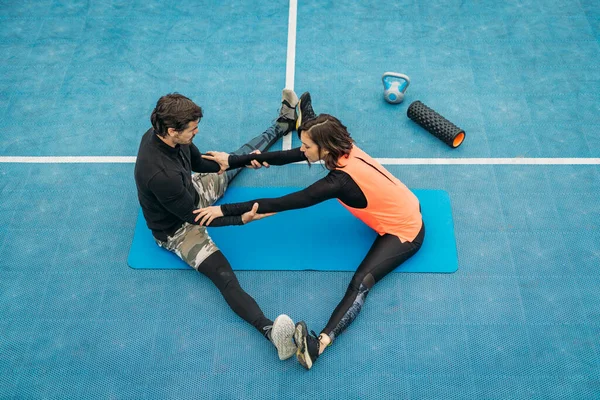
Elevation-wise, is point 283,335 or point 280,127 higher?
point 280,127

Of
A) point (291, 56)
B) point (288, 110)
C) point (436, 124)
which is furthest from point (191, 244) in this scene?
point (291, 56)

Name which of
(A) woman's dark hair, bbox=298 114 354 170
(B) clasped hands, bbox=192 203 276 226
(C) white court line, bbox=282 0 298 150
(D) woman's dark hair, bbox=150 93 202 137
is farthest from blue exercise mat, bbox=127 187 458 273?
(D) woman's dark hair, bbox=150 93 202 137

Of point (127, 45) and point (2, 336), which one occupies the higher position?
point (127, 45)

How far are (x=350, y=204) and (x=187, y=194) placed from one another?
3.34 feet

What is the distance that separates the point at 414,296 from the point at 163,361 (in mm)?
1714

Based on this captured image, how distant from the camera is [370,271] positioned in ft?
11.2

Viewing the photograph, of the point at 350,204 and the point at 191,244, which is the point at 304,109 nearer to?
the point at 350,204

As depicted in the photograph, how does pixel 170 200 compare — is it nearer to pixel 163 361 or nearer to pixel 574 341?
pixel 163 361

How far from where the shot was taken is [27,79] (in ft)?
15.9

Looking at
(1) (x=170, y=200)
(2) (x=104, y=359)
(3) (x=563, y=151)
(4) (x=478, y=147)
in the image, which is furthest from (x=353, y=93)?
(2) (x=104, y=359)

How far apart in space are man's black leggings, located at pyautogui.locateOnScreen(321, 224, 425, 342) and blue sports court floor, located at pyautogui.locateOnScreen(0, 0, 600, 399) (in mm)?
171

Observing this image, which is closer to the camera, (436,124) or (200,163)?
(200,163)

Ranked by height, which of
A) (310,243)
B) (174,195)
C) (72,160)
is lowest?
(310,243)

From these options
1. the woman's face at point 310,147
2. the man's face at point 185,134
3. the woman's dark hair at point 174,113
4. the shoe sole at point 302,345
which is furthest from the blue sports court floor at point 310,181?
the woman's dark hair at point 174,113
